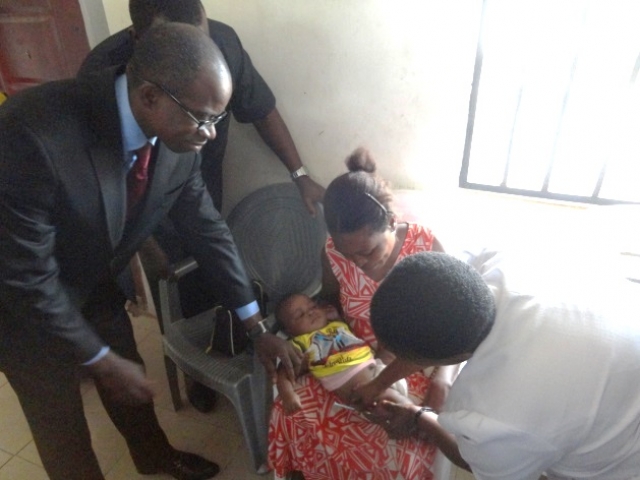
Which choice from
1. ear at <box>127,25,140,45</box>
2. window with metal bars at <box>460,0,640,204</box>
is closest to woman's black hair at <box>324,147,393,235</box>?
window with metal bars at <box>460,0,640,204</box>

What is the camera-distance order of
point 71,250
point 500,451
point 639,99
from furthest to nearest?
point 639,99 < point 71,250 < point 500,451

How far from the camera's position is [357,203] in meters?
1.32

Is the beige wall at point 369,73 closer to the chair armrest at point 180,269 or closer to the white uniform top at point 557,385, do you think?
the chair armrest at point 180,269

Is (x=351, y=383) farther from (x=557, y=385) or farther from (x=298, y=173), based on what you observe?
(x=298, y=173)

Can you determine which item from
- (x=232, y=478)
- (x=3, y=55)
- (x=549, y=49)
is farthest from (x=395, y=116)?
(x=3, y=55)

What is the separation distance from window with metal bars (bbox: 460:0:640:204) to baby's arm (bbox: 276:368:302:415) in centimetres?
104

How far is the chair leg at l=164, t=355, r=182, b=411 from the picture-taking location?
6.60 ft

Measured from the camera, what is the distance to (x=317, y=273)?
1.94 m

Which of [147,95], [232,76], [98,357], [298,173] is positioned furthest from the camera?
[298,173]

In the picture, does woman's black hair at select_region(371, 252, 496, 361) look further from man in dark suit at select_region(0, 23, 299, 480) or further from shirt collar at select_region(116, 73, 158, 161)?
shirt collar at select_region(116, 73, 158, 161)

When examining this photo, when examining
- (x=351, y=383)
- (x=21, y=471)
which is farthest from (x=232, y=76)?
(x=21, y=471)

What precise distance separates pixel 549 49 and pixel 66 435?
2.03 meters

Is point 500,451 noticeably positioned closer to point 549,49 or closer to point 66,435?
point 66,435

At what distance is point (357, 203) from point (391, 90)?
23.9 inches
